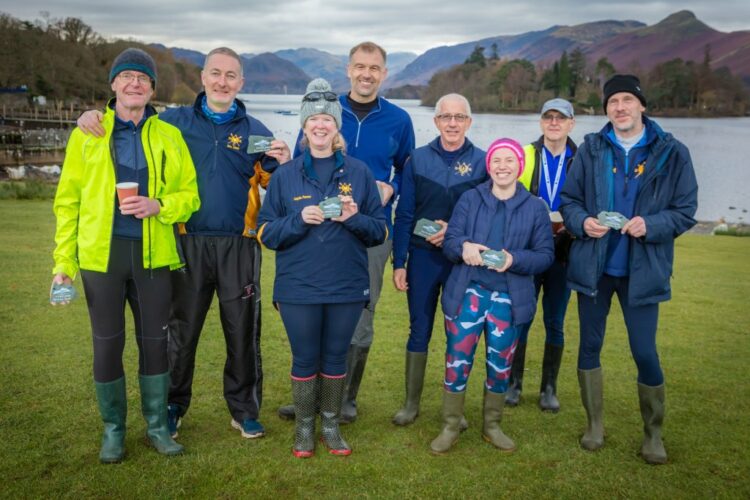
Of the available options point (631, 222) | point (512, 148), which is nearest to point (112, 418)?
point (512, 148)

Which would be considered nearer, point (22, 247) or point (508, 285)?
point (508, 285)

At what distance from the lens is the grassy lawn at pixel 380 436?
12.0 ft

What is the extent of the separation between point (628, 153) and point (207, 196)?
2.81 meters

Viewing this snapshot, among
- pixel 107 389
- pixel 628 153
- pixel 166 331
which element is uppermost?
pixel 628 153

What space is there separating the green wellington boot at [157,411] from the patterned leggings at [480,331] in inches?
75.7

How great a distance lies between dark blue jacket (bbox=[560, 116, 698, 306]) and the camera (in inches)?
154

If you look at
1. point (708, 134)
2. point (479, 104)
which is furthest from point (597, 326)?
point (479, 104)

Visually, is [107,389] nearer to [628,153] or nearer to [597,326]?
[597,326]

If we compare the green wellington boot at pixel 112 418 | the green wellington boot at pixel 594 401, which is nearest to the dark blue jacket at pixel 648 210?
the green wellington boot at pixel 594 401

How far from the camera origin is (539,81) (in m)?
111

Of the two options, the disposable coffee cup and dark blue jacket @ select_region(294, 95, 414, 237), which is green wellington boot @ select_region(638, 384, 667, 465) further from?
the disposable coffee cup

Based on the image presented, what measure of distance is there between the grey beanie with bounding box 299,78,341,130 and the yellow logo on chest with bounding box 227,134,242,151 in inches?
18.7

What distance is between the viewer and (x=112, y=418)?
3.89 meters

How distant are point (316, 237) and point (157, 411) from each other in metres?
1.57
